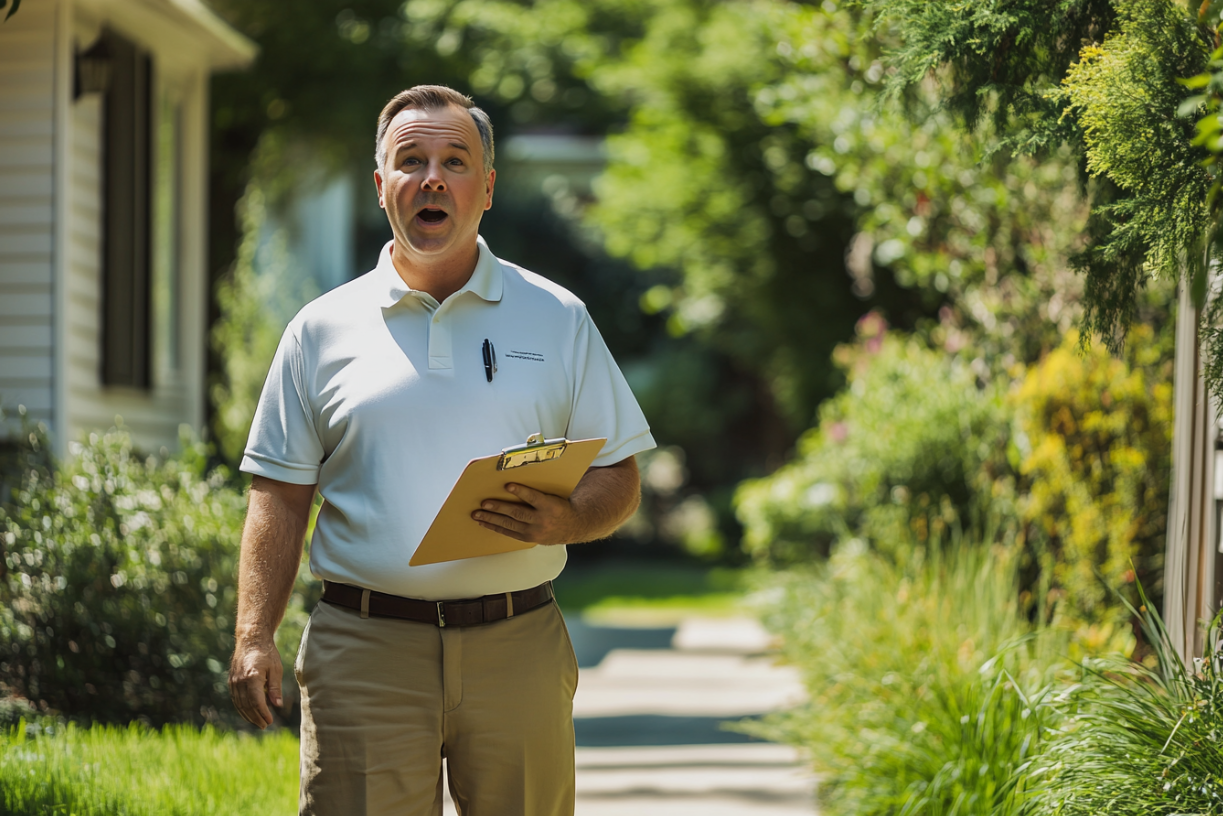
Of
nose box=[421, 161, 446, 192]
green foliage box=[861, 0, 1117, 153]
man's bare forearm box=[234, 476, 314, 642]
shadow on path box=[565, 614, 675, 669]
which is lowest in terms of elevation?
shadow on path box=[565, 614, 675, 669]

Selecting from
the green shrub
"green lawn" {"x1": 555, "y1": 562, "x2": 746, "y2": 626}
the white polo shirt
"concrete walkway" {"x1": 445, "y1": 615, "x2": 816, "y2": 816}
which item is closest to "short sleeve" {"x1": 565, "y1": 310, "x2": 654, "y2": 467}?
the white polo shirt

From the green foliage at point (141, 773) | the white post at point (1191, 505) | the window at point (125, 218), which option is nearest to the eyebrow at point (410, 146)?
the green foliage at point (141, 773)

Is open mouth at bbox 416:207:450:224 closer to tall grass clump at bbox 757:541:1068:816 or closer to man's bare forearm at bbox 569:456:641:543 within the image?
man's bare forearm at bbox 569:456:641:543

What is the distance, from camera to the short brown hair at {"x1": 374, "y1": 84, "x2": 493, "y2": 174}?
111 inches

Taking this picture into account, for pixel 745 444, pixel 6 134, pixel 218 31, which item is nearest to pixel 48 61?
pixel 6 134

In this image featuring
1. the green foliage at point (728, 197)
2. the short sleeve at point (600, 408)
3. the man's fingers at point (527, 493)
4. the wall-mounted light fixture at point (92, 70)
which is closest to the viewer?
the man's fingers at point (527, 493)

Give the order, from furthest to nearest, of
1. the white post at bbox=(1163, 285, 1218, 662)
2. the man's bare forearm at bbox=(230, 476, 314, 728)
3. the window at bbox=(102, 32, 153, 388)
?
the window at bbox=(102, 32, 153, 388) → the white post at bbox=(1163, 285, 1218, 662) → the man's bare forearm at bbox=(230, 476, 314, 728)

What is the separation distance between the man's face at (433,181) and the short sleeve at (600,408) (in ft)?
1.16

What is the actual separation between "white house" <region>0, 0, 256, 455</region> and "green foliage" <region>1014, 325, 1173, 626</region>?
15.6ft

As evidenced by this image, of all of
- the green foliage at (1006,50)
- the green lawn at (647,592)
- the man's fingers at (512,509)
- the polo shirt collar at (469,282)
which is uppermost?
the green foliage at (1006,50)

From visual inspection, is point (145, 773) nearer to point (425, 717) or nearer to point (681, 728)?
point (425, 717)

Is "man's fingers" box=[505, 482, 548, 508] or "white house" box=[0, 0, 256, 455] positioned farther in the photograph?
"white house" box=[0, 0, 256, 455]

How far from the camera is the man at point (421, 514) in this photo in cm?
263

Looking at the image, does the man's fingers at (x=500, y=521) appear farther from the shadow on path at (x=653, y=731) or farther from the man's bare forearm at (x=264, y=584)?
the shadow on path at (x=653, y=731)
